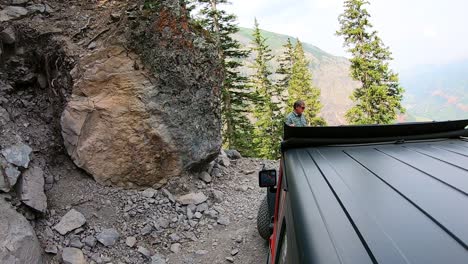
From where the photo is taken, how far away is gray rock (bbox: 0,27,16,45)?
7682mm

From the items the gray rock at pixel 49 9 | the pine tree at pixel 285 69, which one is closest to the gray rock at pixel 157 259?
the gray rock at pixel 49 9

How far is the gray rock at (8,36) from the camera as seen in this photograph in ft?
25.2

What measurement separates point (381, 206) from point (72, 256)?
5.88 meters

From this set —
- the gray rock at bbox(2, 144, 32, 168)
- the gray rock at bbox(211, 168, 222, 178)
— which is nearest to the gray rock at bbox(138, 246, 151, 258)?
the gray rock at bbox(2, 144, 32, 168)

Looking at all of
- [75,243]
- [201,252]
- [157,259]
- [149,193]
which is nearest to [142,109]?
[149,193]

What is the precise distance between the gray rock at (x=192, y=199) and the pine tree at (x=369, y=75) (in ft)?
49.8

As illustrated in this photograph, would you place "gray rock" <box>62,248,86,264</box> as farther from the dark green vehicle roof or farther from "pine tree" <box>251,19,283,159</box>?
"pine tree" <box>251,19,283,159</box>

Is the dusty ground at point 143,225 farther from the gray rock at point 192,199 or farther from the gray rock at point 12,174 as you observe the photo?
the gray rock at point 12,174

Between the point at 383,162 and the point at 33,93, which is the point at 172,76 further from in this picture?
the point at 383,162

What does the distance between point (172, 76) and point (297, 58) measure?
21.5m

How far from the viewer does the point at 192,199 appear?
8211mm

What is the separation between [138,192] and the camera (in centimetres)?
786

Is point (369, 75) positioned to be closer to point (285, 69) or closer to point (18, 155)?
point (285, 69)

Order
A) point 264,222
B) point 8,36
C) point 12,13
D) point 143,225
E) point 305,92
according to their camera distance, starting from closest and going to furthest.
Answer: point 264,222 < point 143,225 < point 8,36 < point 12,13 < point 305,92
